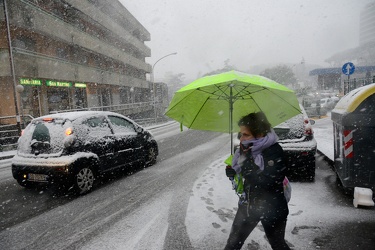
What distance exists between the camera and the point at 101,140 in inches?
236

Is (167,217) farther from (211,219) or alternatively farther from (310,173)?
(310,173)

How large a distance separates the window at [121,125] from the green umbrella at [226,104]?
3.38 metres

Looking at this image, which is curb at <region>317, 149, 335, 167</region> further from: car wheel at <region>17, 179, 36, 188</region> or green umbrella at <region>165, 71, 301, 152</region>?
car wheel at <region>17, 179, 36, 188</region>

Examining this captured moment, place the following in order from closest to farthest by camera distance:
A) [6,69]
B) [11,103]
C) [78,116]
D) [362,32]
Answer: [78,116] < [6,69] < [11,103] < [362,32]

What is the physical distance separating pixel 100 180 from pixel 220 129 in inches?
154

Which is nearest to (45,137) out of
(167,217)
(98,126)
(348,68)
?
(98,126)

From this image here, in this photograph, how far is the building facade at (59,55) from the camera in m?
16.6

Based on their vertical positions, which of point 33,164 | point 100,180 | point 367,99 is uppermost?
point 367,99

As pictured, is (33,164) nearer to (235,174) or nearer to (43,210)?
(43,210)

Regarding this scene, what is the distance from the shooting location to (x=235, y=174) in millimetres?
2775

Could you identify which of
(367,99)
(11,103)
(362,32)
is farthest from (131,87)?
(362,32)

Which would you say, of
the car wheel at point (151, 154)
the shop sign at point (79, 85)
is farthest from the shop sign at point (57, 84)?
the car wheel at point (151, 154)

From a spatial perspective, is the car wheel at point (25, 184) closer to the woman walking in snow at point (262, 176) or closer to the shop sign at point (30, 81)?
the woman walking in snow at point (262, 176)

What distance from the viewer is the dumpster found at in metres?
4.35
